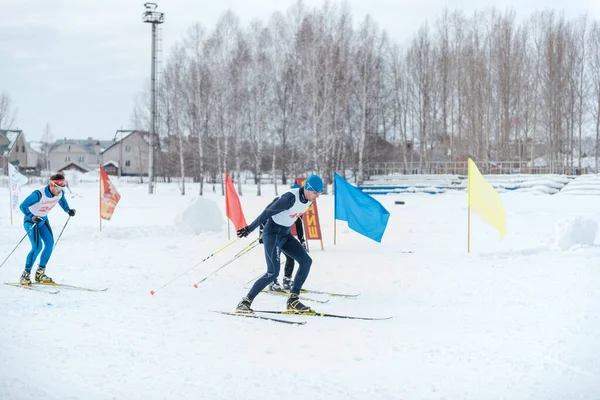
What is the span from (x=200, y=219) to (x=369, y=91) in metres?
20.9

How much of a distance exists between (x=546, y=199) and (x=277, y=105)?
1650cm

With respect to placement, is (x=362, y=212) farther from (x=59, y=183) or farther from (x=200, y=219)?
(x=200, y=219)

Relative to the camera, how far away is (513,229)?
15.6 metres

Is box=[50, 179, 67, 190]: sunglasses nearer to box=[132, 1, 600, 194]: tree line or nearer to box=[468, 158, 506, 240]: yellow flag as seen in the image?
box=[468, 158, 506, 240]: yellow flag

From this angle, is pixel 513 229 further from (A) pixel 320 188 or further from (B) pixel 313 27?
(B) pixel 313 27

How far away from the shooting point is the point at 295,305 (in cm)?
645

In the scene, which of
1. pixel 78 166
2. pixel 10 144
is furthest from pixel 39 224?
pixel 78 166

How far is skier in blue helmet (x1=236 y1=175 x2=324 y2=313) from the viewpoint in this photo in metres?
6.25

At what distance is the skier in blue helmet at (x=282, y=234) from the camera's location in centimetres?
625

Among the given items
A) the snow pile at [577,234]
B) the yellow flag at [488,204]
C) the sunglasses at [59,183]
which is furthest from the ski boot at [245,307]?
the snow pile at [577,234]

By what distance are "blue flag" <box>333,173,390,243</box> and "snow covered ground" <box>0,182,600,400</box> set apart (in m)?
0.65

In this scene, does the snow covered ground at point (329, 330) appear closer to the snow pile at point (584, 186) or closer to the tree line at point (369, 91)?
the snow pile at point (584, 186)

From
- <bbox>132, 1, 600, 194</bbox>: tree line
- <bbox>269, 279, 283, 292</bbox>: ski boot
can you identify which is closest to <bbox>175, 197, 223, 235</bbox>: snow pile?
<bbox>269, 279, 283, 292</bbox>: ski boot

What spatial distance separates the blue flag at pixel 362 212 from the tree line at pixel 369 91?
1918 centimetres
